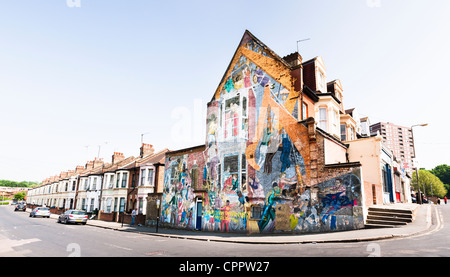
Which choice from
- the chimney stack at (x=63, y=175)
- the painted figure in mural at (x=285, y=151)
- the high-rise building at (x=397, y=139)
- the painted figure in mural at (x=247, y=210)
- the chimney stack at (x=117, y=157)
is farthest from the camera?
the high-rise building at (x=397, y=139)

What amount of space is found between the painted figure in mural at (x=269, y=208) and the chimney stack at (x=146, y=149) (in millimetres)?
24097

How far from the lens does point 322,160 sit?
1598 centimetres

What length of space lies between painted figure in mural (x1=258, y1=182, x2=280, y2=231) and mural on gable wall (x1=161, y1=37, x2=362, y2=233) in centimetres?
5

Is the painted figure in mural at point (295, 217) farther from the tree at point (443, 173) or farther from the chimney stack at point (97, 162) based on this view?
the tree at point (443, 173)

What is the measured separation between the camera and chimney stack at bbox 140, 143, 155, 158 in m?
37.0

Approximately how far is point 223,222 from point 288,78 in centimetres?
1219

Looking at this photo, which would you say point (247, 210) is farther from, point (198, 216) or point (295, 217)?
point (198, 216)

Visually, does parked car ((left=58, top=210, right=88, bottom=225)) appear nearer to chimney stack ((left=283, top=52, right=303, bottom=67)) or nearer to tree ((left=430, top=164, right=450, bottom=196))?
chimney stack ((left=283, top=52, right=303, bottom=67))

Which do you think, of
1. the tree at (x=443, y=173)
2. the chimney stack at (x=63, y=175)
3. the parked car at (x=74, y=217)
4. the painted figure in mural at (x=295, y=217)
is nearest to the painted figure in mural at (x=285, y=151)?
the painted figure in mural at (x=295, y=217)

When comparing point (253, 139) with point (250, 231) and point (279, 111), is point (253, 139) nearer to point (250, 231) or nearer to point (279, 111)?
point (279, 111)

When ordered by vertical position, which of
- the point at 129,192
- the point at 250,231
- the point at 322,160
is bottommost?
the point at 250,231

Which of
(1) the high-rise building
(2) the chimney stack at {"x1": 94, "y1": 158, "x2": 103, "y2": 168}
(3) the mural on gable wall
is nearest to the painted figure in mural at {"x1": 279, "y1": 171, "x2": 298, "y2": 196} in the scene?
(3) the mural on gable wall

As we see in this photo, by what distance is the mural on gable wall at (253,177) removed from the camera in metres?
15.5
